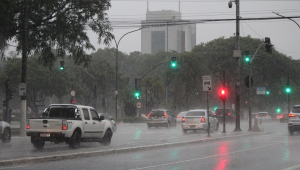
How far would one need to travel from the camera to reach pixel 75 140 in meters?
18.2

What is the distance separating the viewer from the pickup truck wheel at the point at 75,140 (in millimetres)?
17920

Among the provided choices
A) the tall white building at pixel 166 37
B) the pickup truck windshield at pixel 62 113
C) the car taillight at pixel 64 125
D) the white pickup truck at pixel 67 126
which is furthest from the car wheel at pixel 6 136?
the tall white building at pixel 166 37

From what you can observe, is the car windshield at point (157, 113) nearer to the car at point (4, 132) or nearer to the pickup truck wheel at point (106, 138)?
the pickup truck wheel at point (106, 138)

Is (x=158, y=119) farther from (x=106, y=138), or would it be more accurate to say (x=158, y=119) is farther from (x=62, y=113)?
(x=62, y=113)

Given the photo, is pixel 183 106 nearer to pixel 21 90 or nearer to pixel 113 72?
pixel 113 72

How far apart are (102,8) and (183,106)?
4330 centimetres

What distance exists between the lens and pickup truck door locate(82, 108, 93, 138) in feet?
61.7

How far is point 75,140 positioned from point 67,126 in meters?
0.90

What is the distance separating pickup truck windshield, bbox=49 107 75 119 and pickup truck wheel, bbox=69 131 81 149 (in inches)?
32.9

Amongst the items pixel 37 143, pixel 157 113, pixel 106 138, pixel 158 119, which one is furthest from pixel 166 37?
pixel 37 143

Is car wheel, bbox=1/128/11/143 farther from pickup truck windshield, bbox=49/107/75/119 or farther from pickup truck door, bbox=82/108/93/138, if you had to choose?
pickup truck door, bbox=82/108/93/138

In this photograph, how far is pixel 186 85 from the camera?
67688mm

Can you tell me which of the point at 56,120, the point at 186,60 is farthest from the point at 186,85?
the point at 56,120

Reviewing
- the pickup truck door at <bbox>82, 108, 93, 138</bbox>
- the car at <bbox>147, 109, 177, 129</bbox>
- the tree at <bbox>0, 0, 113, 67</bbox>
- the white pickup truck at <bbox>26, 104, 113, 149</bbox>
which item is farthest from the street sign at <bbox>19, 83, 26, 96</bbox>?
the car at <bbox>147, 109, 177, 129</bbox>
